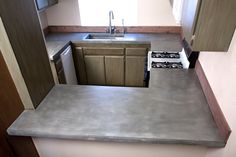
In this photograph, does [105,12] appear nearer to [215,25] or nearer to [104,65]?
[104,65]

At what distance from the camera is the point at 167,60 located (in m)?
1.87

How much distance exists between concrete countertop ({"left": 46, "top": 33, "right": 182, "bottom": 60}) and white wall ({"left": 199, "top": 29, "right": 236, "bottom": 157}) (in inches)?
41.7

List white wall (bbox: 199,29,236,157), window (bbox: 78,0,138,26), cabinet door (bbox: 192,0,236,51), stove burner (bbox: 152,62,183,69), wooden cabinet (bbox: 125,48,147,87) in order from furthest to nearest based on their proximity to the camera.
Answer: window (bbox: 78,0,138,26)
wooden cabinet (bbox: 125,48,147,87)
stove burner (bbox: 152,62,183,69)
white wall (bbox: 199,29,236,157)
cabinet door (bbox: 192,0,236,51)

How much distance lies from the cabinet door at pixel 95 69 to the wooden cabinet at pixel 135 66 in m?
0.37

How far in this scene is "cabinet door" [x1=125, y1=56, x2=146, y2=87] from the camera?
2.58m

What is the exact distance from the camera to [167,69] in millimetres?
1661

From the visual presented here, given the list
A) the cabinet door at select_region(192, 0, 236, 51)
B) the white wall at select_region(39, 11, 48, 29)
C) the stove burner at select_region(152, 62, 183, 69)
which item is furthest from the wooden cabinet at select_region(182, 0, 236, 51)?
the white wall at select_region(39, 11, 48, 29)

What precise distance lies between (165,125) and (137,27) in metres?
2.05

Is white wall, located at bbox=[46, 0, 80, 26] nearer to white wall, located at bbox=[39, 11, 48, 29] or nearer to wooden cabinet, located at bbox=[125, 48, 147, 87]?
white wall, located at bbox=[39, 11, 48, 29]

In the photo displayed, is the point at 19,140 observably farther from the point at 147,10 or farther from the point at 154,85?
the point at 147,10

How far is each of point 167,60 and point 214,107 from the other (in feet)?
2.80

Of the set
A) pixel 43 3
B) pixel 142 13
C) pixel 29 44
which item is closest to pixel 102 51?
pixel 142 13

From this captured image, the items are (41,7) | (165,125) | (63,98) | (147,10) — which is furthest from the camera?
(147,10)

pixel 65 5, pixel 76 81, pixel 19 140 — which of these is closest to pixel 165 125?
pixel 19 140
